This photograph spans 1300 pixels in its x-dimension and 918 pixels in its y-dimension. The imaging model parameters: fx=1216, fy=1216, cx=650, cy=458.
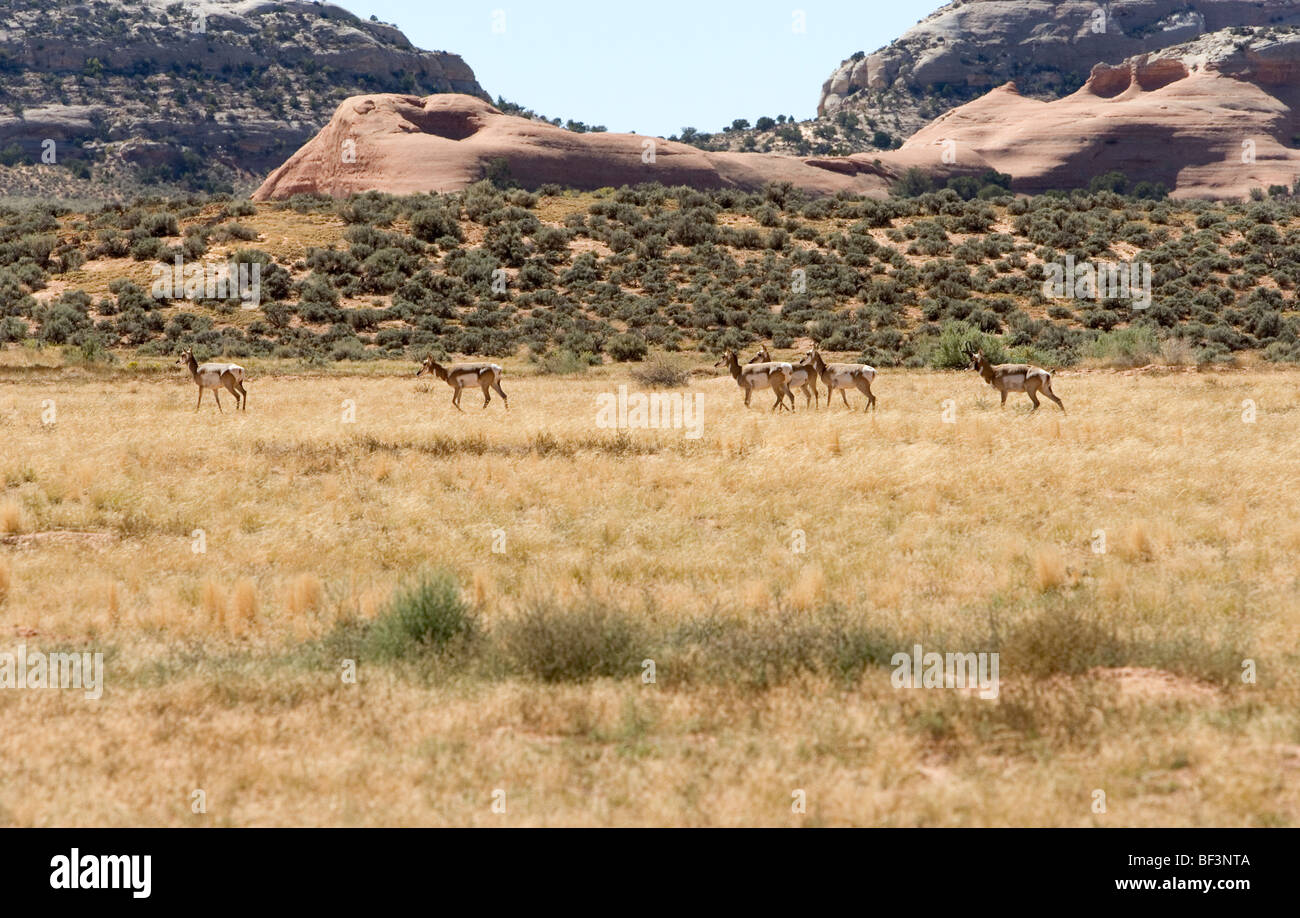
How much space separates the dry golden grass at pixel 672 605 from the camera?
7.18 meters

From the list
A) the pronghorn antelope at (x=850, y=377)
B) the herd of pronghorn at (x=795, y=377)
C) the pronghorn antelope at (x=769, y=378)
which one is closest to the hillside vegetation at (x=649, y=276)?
the herd of pronghorn at (x=795, y=377)

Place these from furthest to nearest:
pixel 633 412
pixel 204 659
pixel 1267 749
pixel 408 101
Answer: pixel 408 101, pixel 633 412, pixel 204 659, pixel 1267 749

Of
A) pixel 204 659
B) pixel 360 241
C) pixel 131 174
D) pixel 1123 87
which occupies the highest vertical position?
pixel 1123 87

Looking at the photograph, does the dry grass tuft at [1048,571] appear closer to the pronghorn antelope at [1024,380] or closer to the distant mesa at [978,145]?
the pronghorn antelope at [1024,380]

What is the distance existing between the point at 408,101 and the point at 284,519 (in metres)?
96.4

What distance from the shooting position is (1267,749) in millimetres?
7367

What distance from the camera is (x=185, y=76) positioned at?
151m

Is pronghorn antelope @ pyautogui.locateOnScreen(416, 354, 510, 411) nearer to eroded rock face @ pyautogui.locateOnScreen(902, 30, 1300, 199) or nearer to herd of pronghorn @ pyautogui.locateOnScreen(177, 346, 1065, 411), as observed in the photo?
herd of pronghorn @ pyautogui.locateOnScreen(177, 346, 1065, 411)

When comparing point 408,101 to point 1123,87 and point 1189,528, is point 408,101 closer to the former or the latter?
point 1123,87

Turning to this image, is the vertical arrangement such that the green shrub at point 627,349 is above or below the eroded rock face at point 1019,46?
below

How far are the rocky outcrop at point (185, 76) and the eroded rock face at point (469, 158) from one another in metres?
39.4

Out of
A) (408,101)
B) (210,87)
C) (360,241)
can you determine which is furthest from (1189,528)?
(210,87)

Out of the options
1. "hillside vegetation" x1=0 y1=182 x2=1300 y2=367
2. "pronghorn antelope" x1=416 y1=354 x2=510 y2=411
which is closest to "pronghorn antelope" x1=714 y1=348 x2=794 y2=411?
"pronghorn antelope" x1=416 y1=354 x2=510 y2=411

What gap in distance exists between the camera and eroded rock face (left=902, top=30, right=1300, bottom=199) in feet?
400
